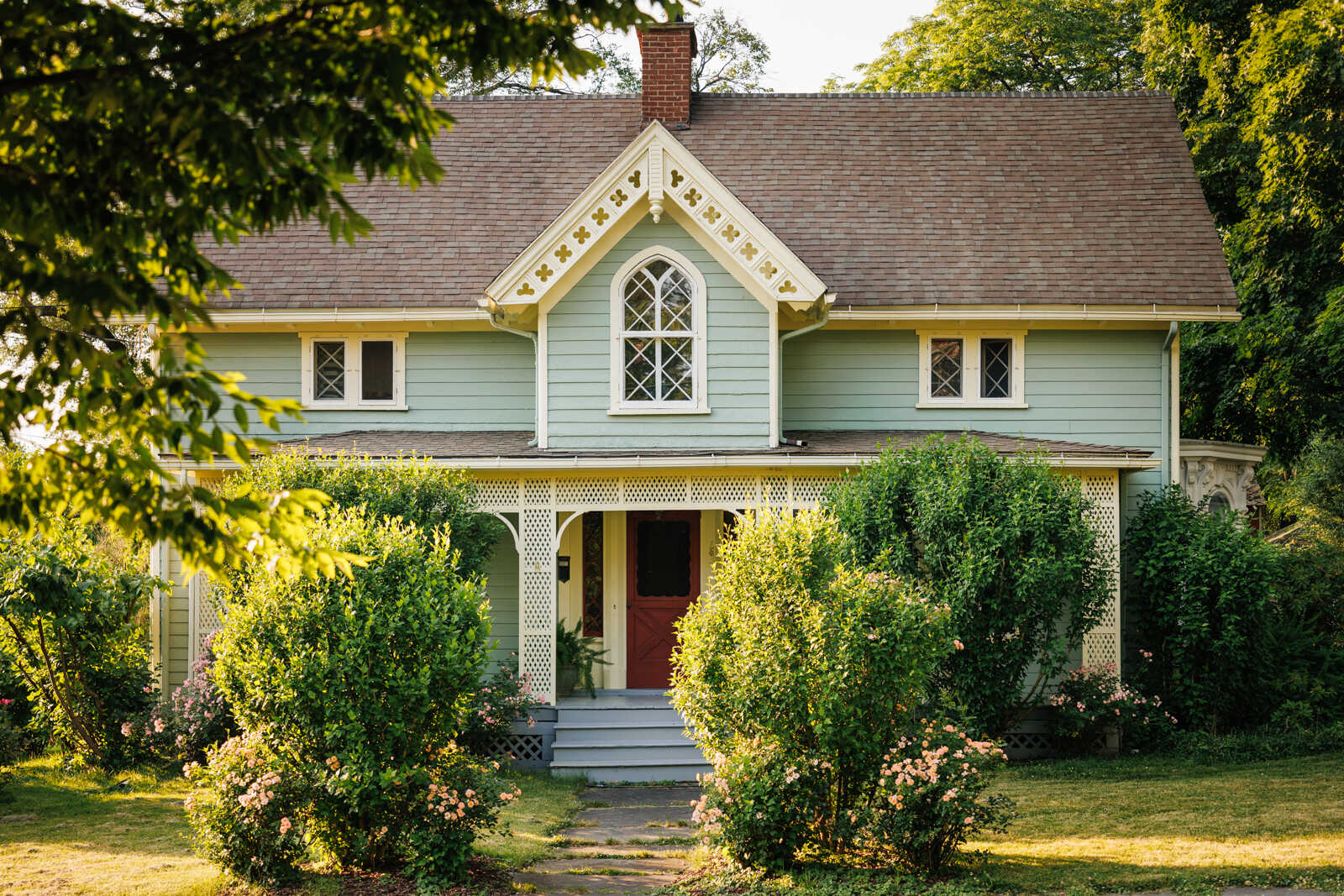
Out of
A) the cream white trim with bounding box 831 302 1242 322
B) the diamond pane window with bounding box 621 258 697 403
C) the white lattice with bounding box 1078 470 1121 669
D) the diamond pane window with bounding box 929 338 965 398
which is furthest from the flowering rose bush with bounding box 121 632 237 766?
the white lattice with bounding box 1078 470 1121 669

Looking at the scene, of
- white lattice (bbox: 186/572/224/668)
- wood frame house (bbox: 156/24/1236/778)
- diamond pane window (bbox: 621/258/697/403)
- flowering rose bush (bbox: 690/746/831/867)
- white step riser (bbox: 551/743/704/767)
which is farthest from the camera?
diamond pane window (bbox: 621/258/697/403)

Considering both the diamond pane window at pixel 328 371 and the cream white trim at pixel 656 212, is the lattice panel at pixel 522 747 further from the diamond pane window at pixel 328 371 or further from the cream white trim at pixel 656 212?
the diamond pane window at pixel 328 371

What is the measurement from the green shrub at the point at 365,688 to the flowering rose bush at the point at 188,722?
5251 millimetres

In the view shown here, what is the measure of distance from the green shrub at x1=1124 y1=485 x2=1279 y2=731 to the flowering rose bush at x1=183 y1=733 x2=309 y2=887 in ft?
35.3

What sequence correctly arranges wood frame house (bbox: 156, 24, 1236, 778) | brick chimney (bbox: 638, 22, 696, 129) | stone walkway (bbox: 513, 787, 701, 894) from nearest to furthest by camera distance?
stone walkway (bbox: 513, 787, 701, 894)
wood frame house (bbox: 156, 24, 1236, 778)
brick chimney (bbox: 638, 22, 696, 129)

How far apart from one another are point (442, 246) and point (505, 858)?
9920 millimetres

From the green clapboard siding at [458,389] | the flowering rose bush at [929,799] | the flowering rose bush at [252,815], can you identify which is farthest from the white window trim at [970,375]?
the flowering rose bush at [252,815]

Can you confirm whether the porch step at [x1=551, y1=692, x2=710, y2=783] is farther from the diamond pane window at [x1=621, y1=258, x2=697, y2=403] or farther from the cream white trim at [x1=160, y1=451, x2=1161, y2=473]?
the diamond pane window at [x1=621, y1=258, x2=697, y2=403]

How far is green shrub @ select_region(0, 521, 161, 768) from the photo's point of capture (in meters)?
13.2

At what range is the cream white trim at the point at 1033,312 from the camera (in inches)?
621

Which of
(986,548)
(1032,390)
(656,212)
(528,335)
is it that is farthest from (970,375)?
(528,335)

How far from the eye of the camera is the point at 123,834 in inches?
412

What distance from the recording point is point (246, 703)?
8.45m

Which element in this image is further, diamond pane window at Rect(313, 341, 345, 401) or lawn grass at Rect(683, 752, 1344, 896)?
diamond pane window at Rect(313, 341, 345, 401)
